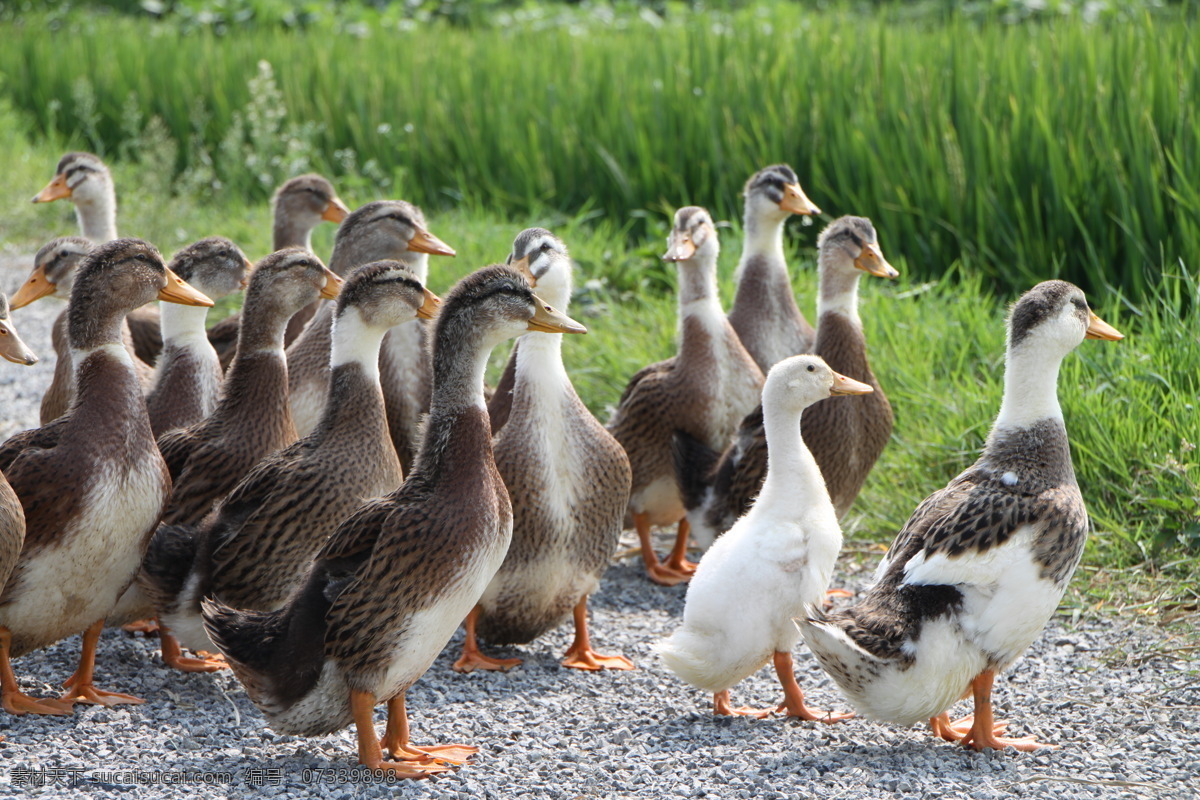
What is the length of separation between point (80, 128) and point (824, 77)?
731cm

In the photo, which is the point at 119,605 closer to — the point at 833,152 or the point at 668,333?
the point at 668,333

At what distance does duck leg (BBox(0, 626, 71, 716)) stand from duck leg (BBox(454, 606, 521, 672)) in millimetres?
1200

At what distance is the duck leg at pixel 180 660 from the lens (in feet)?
13.9

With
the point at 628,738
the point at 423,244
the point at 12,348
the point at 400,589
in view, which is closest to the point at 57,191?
the point at 423,244

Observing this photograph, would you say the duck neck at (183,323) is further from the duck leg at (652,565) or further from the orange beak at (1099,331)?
the orange beak at (1099,331)

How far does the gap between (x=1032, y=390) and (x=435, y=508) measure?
1.74 m

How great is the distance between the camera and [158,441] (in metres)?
4.57

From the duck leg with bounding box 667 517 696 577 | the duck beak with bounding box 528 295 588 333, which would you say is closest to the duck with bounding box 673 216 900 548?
the duck leg with bounding box 667 517 696 577

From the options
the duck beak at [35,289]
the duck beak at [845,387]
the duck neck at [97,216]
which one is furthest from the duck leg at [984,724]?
the duck neck at [97,216]

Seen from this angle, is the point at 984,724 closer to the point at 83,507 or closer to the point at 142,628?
the point at 83,507

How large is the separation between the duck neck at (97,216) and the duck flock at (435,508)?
2054mm

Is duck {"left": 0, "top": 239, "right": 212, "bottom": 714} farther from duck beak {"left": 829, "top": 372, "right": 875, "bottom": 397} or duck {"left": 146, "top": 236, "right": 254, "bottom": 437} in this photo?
duck beak {"left": 829, "top": 372, "right": 875, "bottom": 397}

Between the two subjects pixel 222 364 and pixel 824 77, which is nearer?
pixel 222 364

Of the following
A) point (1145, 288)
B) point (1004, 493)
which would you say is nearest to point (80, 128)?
point (1145, 288)
